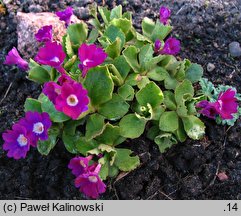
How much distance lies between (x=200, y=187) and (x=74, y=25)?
3.76 feet

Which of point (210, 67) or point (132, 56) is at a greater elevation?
point (132, 56)

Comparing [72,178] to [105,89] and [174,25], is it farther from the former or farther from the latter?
[174,25]

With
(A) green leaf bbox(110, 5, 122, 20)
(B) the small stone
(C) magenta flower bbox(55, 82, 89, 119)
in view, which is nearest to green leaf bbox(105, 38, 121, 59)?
(A) green leaf bbox(110, 5, 122, 20)

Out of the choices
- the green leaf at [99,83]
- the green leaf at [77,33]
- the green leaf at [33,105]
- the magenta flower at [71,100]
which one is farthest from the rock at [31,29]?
the magenta flower at [71,100]

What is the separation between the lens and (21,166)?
2555 millimetres

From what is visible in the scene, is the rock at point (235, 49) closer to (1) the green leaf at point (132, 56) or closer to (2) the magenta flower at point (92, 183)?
(1) the green leaf at point (132, 56)

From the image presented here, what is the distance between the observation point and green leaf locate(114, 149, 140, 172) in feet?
7.59

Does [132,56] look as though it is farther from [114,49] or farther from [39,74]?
[39,74]

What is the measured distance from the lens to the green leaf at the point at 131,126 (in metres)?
2.29

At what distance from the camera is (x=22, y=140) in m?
2.20

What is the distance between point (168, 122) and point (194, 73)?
15.6 inches

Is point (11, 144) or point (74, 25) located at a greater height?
point (74, 25)

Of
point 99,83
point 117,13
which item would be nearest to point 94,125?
point 99,83

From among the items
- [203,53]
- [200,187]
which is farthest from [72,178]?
[203,53]
